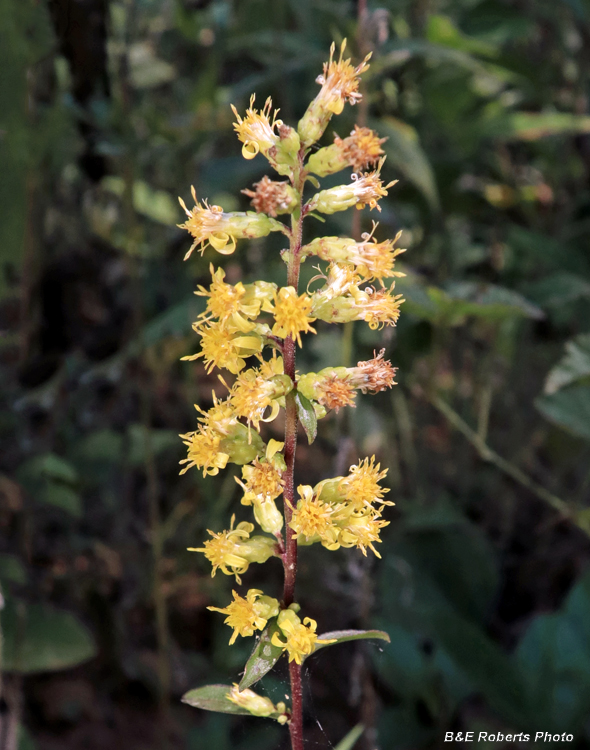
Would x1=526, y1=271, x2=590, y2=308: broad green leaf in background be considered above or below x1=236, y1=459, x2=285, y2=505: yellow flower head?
above

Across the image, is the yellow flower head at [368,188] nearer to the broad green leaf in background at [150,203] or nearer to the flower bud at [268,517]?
the flower bud at [268,517]

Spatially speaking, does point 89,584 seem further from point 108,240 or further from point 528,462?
point 528,462

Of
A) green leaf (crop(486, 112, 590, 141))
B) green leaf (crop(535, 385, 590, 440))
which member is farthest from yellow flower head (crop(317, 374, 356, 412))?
green leaf (crop(486, 112, 590, 141))

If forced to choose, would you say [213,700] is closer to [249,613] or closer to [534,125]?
[249,613]

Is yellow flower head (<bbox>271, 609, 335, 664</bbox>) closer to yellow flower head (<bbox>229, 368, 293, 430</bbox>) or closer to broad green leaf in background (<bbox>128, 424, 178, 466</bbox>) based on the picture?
yellow flower head (<bbox>229, 368, 293, 430</bbox>)

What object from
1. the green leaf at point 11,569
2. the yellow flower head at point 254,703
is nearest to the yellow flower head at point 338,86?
the yellow flower head at point 254,703

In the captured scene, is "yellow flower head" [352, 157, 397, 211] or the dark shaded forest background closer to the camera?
"yellow flower head" [352, 157, 397, 211]

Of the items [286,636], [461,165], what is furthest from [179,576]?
[461,165]

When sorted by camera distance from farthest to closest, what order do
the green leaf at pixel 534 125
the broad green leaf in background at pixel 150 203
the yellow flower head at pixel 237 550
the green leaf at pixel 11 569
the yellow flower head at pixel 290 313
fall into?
the broad green leaf in background at pixel 150 203 → the green leaf at pixel 534 125 → the green leaf at pixel 11 569 → the yellow flower head at pixel 237 550 → the yellow flower head at pixel 290 313
